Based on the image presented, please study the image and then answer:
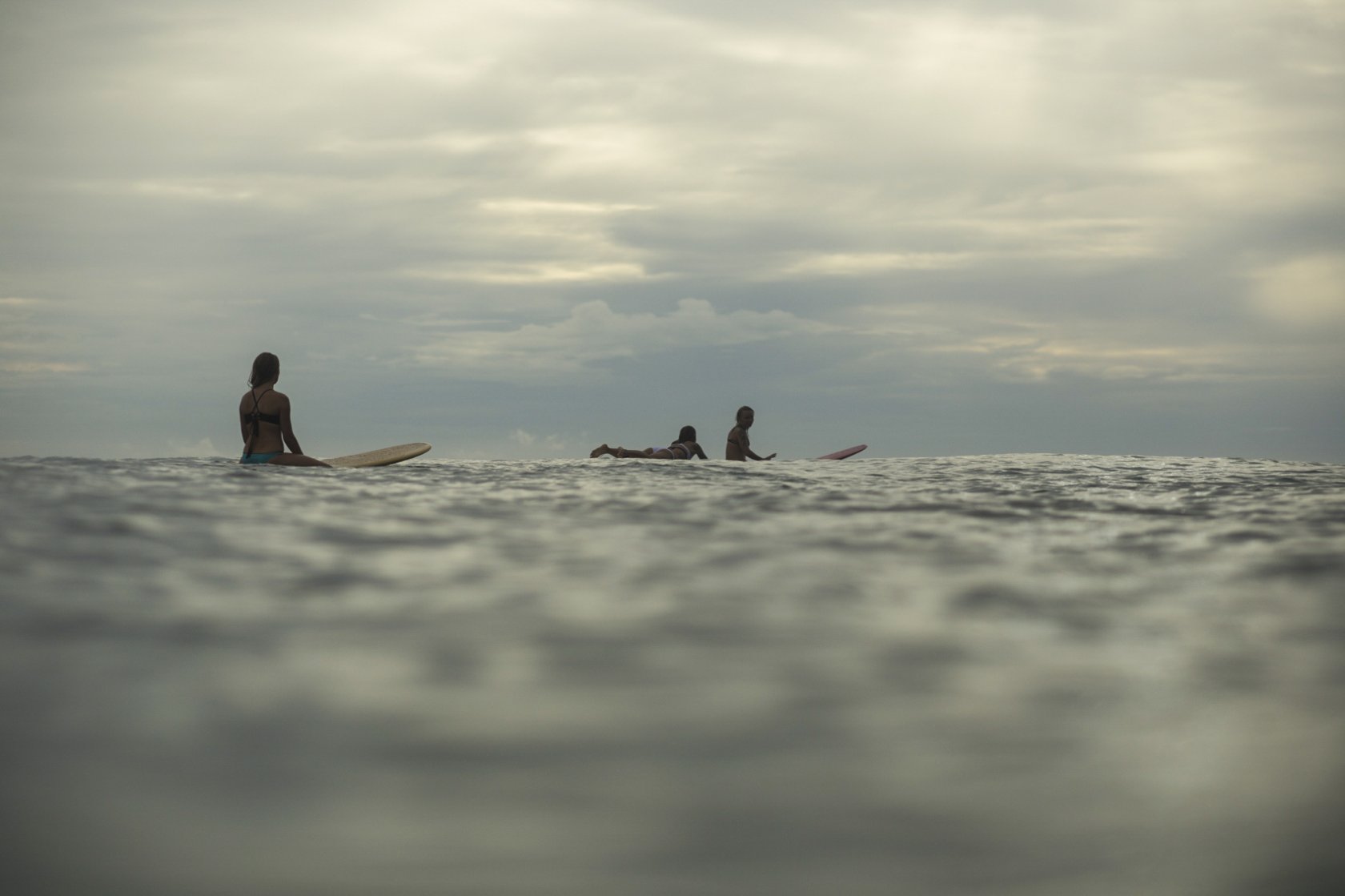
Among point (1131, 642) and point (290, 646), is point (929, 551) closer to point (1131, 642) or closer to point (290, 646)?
point (1131, 642)

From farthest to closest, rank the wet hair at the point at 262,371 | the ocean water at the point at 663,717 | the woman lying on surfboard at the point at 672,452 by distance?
the woman lying on surfboard at the point at 672,452 < the wet hair at the point at 262,371 < the ocean water at the point at 663,717

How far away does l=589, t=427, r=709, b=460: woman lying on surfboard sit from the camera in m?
17.9

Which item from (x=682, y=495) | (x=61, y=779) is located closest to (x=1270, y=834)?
(x=61, y=779)

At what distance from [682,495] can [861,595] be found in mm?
4893

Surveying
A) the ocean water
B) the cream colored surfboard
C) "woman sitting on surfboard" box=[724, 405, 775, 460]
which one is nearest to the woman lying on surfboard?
"woman sitting on surfboard" box=[724, 405, 775, 460]

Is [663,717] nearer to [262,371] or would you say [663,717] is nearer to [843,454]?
[262,371]

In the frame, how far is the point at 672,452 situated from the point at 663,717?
15.4 meters

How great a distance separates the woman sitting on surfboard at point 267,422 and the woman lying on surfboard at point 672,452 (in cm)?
660

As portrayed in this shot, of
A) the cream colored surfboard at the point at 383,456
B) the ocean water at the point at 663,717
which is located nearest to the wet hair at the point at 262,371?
the cream colored surfboard at the point at 383,456

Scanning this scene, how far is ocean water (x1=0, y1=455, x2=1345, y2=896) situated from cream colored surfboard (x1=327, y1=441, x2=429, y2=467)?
283 inches

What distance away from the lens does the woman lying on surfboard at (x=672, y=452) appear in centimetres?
1788

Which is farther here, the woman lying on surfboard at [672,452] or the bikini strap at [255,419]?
the woman lying on surfboard at [672,452]

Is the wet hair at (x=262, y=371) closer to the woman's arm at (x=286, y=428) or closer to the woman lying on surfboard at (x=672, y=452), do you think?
the woman's arm at (x=286, y=428)

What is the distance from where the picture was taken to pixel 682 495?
907 cm
